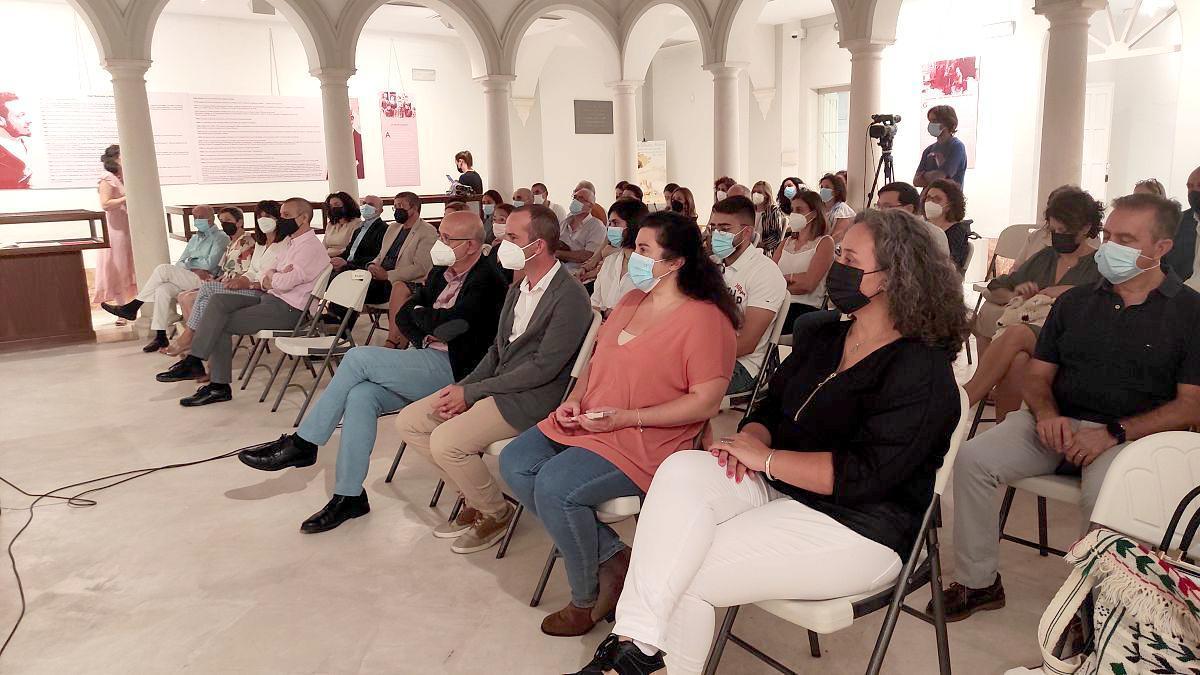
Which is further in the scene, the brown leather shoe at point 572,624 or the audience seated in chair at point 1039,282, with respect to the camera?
the audience seated in chair at point 1039,282

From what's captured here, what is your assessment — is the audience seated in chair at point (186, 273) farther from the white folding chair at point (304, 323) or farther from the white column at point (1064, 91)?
the white column at point (1064, 91)

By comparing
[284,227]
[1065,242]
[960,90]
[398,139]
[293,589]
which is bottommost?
[293,589]

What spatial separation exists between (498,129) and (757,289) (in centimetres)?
786

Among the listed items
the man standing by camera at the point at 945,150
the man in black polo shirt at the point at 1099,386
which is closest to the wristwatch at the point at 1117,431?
the man in black polo shirt at the point at 1099,386

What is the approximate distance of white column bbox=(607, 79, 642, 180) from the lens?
1188 centimetres

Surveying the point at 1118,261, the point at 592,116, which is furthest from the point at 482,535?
the point at 592,116

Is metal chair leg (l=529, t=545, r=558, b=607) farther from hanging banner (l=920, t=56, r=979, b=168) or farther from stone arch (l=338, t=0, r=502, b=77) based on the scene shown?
hanging banner (l=920, t=56, r=979, b=168)

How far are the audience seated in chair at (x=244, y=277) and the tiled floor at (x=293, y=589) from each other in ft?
5.60

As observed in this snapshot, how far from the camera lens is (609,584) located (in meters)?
2.71

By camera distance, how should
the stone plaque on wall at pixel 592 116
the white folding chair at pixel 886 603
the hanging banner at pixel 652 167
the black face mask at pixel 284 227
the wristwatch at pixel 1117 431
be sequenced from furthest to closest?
the hanging banner at pixel 652 167 < the stone plaque on wall at pixel 592 116 < the black face mask at pixel 284 227 < the wristwatch at pixel 1117 431 < the white folding chair at pixel 886 603

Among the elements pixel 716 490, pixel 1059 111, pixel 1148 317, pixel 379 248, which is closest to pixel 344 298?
pixel 379 248

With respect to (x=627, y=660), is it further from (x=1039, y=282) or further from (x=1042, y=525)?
(x=1039, y=282)

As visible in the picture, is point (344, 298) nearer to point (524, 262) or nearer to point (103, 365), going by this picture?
point (524, 262)

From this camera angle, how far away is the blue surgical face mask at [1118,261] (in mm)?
2619
